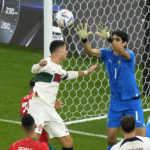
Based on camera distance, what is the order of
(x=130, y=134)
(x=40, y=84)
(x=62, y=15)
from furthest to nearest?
(x=62, y=15) → (x=40, y=84) → (x=130, y=134)

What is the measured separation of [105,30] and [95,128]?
8.15 ft

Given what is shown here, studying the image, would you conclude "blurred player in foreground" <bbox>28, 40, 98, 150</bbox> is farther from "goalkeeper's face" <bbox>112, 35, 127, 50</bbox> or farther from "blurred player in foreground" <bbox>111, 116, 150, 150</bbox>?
"blurred player in foreground" <bbox>111, 116, 150, 150</bbox>

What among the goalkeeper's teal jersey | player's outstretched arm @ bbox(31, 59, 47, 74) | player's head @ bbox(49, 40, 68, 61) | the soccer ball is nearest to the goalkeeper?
the goalkeeper's teal jersey

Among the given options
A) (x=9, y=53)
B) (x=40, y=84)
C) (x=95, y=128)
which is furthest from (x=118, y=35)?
(x=9, y=53)

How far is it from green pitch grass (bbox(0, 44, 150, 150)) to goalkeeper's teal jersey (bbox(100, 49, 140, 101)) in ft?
3.89

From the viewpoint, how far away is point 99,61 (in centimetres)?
1455

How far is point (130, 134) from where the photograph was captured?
20.7 feet

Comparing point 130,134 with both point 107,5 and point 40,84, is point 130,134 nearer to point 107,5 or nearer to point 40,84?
point 40,84

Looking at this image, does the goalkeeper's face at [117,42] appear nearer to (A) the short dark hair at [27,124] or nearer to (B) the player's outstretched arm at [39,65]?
(B) the player's outstretched arm at [39,65]

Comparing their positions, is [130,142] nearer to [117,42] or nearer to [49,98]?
[49,98]

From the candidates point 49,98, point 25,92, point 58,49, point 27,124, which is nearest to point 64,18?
point 58,49

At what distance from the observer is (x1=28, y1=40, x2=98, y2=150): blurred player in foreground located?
8289 mm

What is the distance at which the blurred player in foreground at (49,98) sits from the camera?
8.29m

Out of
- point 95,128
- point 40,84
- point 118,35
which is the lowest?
point 95,128
